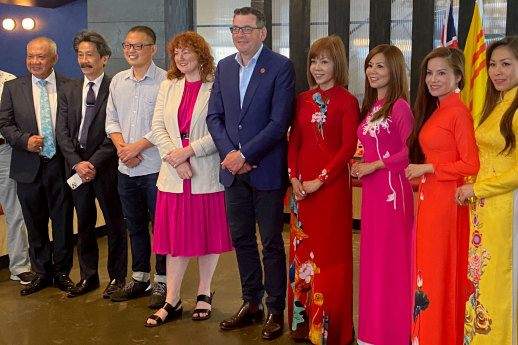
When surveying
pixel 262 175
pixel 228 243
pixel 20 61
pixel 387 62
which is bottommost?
pixel 228 243

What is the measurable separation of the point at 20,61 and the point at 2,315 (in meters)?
5.93

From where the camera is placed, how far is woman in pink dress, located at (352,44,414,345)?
2896mm

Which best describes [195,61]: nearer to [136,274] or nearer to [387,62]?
[387,62]

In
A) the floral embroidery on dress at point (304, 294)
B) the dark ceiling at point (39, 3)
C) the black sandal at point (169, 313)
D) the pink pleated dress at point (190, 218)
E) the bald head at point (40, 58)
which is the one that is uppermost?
the dark ceiling at point (39, 3)

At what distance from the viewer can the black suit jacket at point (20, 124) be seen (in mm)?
4125

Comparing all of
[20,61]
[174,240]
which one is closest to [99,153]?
[174,240]

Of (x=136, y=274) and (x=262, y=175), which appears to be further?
(x=136, y=274)

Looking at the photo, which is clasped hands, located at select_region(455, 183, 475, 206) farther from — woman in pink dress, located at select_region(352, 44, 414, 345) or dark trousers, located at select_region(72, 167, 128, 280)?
dark trousers, located at select_region(72, 167, 128, 280)

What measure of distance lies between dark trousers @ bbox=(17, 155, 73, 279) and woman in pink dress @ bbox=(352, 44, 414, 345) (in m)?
2.09

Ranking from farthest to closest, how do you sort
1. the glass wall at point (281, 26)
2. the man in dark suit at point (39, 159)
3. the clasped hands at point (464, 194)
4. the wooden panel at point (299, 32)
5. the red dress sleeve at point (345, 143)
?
the glass wall at point (281, 26)
the wooden panel at point (299, 32)
the man in dark suit at point (39, 159)
the red dress sleeve at point (345, 143)
the clasped hands at point (464, 194)

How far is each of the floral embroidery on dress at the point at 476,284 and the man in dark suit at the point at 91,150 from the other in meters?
2.32

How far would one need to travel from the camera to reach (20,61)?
8906 mm

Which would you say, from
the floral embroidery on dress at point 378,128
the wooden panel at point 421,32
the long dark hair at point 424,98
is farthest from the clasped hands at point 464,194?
the wooden panel at point 421,32

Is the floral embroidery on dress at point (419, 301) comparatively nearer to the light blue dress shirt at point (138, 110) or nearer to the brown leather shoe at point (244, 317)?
the brown leather shoe at point (244, 317)
